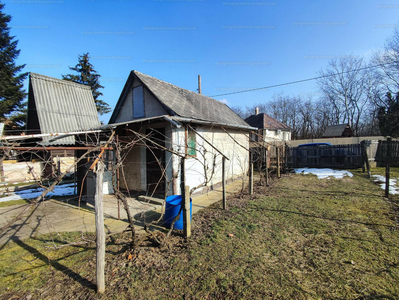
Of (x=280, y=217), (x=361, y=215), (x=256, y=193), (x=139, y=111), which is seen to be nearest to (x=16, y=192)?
(x=139, y=111)

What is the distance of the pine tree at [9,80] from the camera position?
20984 millimetres

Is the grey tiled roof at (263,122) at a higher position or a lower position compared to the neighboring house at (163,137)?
higher

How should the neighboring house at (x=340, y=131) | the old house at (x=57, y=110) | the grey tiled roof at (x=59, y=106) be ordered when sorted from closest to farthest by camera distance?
the old house at (x=57, y=110) < the grey tiled roof at (x=59, y=106) < the neighboring house at (x=340, y=131)

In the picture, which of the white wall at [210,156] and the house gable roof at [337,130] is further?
Result: the house gable roof at [337,130]

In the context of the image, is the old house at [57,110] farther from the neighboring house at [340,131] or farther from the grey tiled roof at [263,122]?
the neighboring house at [340,131]

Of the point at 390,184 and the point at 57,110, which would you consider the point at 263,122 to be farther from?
the point at 57,110

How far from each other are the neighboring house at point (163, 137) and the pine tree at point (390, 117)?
17097 millimetres

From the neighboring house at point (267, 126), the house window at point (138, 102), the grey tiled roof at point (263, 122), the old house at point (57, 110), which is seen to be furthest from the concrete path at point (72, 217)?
the grey tiled roof at point (263, 122)

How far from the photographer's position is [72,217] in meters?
5.85

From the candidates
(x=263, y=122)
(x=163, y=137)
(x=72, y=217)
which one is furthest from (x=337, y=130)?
(x=72, y=217)

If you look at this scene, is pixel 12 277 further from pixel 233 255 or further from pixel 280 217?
pixel 280 217

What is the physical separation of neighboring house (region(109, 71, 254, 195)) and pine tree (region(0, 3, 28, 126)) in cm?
1945

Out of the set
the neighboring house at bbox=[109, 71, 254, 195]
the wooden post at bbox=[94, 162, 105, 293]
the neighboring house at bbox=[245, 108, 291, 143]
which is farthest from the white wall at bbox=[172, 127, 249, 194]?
the neighboring house at bbox=[245, 108, 291, 143]

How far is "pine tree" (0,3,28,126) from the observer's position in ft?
68.8
